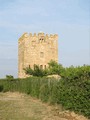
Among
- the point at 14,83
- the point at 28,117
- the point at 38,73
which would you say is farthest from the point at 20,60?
the point at 28,117

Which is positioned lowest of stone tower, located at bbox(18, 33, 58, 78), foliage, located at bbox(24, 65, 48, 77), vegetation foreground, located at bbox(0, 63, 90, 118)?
vegetation foreground, located at bbox(0, 63, 90, 118)

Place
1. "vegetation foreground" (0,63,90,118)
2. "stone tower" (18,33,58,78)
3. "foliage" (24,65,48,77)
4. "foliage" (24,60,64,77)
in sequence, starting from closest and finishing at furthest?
1. "vegetation foreground" (0,63,90,118)
2. "foliage" (24,60,64,77)
3. "foliage" (24,65,48,77)
4. "stone tower" (18,33,58,78)

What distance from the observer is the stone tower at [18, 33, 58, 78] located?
190 ft

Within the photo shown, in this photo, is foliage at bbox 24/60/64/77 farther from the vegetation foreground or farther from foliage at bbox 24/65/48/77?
the vegetation foreground

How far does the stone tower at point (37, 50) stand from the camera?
190 ft

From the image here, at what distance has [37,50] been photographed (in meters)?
58.9

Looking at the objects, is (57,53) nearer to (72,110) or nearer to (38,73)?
(38,73)

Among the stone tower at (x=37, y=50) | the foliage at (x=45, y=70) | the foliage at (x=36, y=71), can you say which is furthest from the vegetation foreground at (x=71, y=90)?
the stone tower at (x=37, y=50)

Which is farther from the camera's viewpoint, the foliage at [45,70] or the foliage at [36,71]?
Answer: the foliage at [36,71]

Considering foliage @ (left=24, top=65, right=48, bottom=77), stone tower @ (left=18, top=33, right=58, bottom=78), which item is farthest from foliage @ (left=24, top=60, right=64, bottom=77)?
stone tower @ (left=18, top=33, right=58, bottom=78)

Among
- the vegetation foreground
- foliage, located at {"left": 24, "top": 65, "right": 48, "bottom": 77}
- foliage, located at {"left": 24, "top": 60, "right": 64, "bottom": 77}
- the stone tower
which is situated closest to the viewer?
the vegetation foreground

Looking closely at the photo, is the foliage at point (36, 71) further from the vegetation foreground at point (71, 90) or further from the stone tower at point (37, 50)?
the vegetation foreground at point (71, 90)

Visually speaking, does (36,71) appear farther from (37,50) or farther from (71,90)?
(71,90)

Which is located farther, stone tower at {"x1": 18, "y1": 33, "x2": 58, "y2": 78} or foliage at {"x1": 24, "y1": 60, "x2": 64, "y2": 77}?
stone tower at {"x1": 18, "y1": 33, "x2": 58, "y2": 78}
